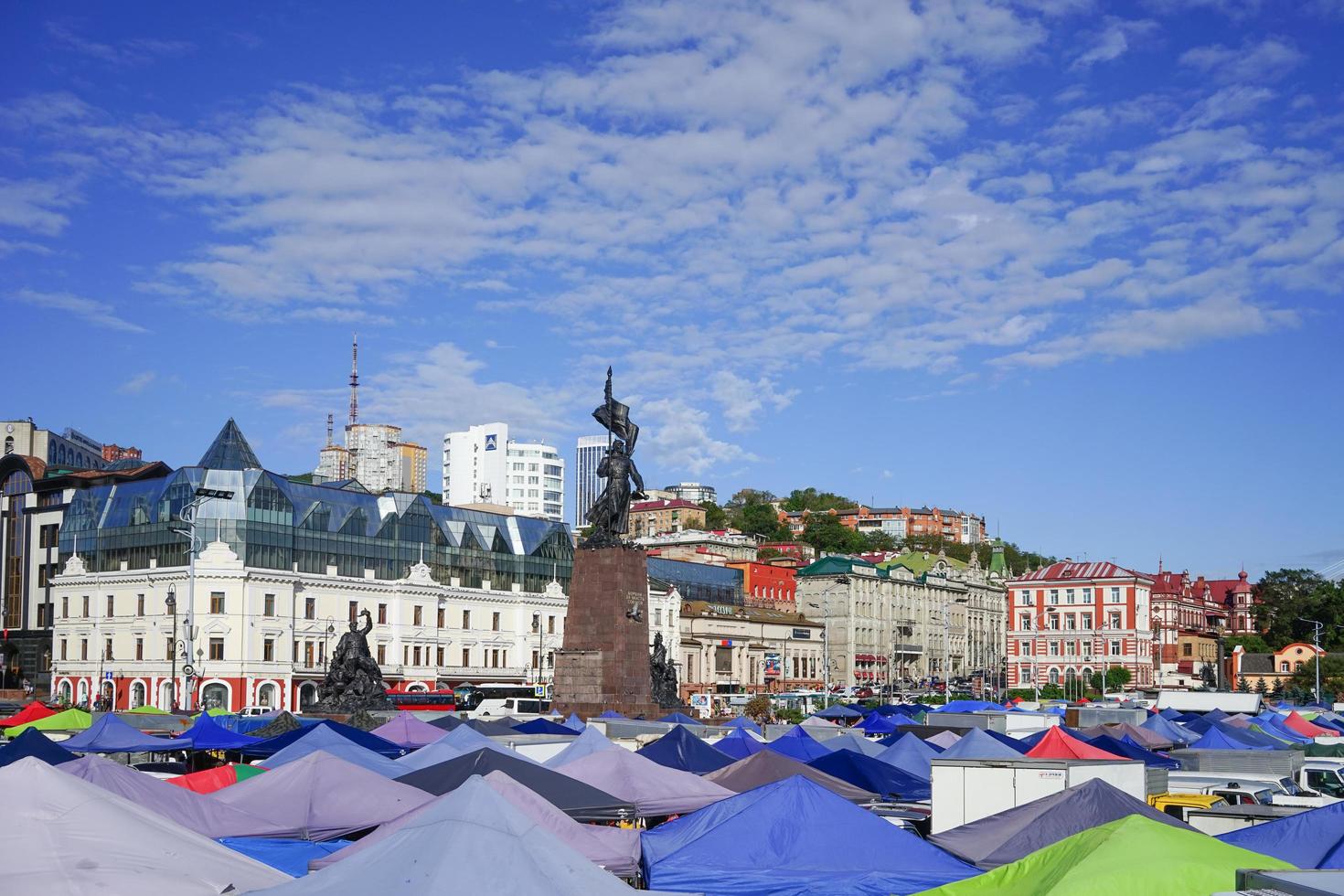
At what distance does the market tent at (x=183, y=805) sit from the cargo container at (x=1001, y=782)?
731cm

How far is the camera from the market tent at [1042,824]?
45.5ft

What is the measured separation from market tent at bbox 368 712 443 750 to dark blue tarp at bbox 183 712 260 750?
2.55 m

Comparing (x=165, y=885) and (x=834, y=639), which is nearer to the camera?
(x=165, y=885)

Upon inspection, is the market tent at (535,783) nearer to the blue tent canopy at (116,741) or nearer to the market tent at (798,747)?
the market tent at (798,747)

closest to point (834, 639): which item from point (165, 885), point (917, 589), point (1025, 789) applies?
point (917, 589)

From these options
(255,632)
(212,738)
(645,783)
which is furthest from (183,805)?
(255,632)

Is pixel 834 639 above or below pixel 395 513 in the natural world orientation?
below

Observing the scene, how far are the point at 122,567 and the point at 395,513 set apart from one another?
12490 mm

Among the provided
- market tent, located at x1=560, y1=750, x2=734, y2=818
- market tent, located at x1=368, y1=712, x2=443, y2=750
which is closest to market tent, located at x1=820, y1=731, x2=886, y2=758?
market tent, located at x1=560, y1=750, x2=734, y2=818

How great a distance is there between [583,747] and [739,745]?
17.8ft

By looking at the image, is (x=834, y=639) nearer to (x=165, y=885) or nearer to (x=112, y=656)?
(x=112, y=656)

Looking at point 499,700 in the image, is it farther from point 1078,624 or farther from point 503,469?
point 503,469

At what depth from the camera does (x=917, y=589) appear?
347 ft

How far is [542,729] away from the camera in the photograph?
3116 centimetres
